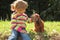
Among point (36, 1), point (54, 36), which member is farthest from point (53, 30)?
point (36, 1)

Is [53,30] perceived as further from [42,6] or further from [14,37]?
[42,6]

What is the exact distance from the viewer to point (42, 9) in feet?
68.1

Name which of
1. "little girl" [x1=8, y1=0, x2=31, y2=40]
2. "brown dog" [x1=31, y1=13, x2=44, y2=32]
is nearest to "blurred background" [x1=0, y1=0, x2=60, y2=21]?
"brown dog" [x1=31, y1=13, x2=44, y2=32]

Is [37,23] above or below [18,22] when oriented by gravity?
below

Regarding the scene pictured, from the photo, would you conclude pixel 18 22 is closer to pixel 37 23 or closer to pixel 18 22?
pixel 18 22

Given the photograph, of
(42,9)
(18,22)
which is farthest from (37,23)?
(42,9)

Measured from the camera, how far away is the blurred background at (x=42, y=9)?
19.3m

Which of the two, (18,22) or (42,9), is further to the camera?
(42,9)

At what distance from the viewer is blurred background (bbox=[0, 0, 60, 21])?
63.4ft

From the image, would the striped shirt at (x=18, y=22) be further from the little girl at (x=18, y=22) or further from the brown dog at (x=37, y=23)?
the brown dog at (x=37, y=23)

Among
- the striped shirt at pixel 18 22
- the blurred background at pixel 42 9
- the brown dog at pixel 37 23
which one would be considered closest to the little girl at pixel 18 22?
the striped shirt at pixel 18 22

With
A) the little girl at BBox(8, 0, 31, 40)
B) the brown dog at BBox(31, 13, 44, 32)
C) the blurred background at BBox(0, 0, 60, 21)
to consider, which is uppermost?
the little girl at BBox(8, 0, 31, 40)

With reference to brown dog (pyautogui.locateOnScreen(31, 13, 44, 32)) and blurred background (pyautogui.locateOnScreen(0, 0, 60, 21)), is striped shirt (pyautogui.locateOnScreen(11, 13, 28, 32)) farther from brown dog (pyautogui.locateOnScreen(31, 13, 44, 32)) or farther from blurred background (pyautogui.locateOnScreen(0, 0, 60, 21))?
blurred background (pyautogui.locateOnScreen(0, 0, 60, 21))

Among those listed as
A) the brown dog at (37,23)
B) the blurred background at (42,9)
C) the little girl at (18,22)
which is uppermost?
the little girl at (18,22)
